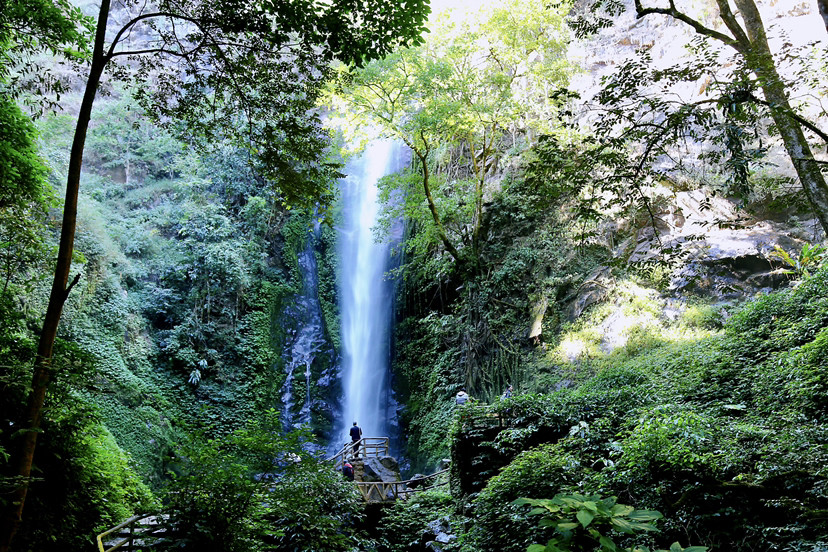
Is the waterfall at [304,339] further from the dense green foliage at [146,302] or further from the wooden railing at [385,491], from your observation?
the wooden railing at [385,491]

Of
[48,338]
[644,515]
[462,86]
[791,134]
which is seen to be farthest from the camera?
[462,86]

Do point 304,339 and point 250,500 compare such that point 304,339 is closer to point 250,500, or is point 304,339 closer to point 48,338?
point 250,500

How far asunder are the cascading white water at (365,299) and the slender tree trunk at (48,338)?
1440 centimetres

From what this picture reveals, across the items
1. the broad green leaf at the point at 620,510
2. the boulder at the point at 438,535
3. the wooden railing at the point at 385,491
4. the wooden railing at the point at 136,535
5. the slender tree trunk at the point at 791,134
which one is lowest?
the boulder at the point at 438,535

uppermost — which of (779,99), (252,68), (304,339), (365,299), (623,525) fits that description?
(365,299)

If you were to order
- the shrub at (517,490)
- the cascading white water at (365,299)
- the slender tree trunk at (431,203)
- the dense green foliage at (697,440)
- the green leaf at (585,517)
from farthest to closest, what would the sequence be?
the cascading white water at (365,299) → the slender tree trunk at (431,203) → the shrub at (517,490) → the dense green foliage at (697,440) → the green leaf at (585,517)

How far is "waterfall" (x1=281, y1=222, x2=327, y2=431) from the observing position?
1811 cm

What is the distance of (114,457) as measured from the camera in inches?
303

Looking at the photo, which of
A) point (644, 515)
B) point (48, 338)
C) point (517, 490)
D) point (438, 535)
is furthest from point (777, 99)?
point (48, 338)

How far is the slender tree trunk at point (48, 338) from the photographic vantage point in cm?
407

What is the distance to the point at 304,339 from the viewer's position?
65.4 feet

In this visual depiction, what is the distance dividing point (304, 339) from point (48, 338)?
51.7 ft

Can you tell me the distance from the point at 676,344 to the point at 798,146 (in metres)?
4.87

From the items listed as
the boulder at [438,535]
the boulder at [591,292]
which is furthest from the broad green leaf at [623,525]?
the boulder at [591,292]
